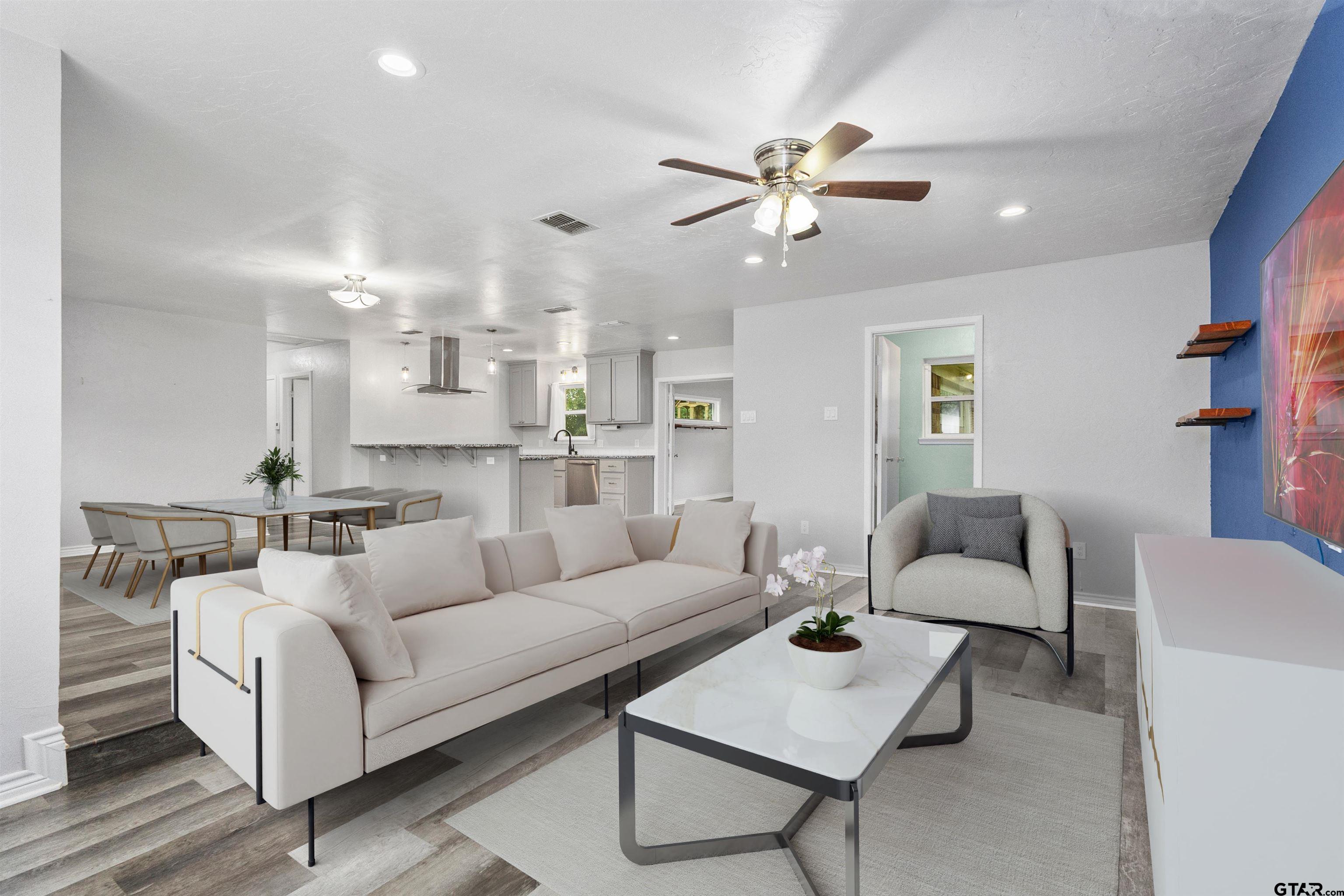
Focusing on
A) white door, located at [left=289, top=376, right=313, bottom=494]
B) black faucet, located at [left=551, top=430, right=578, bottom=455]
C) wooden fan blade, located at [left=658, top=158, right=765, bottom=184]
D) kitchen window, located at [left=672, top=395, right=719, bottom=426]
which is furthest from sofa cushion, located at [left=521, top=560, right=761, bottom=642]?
white door, located at [left=289, top=376, right=313, bottom=494]

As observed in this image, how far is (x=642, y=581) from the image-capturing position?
3.17 m

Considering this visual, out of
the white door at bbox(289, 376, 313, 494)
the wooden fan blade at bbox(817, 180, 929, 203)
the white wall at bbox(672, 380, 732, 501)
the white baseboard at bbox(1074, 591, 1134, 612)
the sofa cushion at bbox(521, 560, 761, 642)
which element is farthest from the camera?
the white wall at bbox(672, 380, 732, 501)

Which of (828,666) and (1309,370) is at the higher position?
(1309,370)

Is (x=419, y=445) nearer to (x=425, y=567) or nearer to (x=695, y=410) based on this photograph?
(x=695, y=410)

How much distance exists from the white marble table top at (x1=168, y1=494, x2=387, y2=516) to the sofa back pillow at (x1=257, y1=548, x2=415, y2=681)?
131 inches

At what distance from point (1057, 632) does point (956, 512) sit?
87 centimetres

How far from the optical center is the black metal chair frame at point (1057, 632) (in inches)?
119

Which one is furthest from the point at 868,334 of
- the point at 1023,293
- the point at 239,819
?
the point at 239,819

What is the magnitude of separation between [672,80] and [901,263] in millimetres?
2730

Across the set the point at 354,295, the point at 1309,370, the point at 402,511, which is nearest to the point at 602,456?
the point at 402,511

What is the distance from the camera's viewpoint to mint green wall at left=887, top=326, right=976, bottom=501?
6.41 metres

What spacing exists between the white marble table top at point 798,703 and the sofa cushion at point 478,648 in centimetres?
60

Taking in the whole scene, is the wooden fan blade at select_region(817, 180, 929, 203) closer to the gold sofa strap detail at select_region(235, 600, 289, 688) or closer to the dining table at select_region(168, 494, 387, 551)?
the gold sofa strap detail at select_region(235, 600, 289, 688)

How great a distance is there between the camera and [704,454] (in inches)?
389
